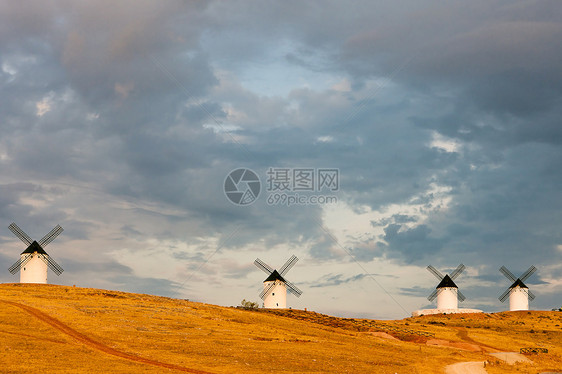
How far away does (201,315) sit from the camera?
8019 cm

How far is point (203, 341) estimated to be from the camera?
2368 inches

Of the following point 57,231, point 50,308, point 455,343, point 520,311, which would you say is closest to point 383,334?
point 455,343

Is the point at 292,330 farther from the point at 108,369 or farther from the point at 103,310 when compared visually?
the point at 108,369

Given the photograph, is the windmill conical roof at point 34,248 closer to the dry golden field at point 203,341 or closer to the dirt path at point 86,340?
the dry golden field at point 203,341

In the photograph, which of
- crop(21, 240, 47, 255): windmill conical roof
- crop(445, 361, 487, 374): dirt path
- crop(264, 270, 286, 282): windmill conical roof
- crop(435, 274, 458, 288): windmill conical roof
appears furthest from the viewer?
crop(435, 274, 458, 288): windmill conical roof

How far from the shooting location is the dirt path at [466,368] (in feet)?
174

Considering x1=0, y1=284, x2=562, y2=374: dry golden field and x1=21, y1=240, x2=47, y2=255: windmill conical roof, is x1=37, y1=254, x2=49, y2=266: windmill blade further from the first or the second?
x1=0, y1=284, x2=562, y2=374: dry golden field

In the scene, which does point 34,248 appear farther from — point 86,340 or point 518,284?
point 518,284

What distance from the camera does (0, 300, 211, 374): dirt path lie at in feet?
156

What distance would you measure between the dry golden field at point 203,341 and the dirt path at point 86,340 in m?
0.09

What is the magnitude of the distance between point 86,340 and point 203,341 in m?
11.5

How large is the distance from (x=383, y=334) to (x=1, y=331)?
1969 inches

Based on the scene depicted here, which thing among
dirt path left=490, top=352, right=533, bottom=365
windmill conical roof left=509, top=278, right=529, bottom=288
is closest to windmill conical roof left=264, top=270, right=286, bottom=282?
windmill conical roof left=509, top=278, right=529, bottom=288

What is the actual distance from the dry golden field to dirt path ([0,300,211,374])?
89 mm
